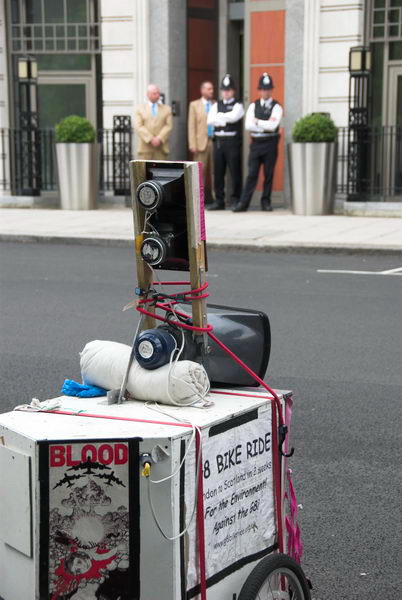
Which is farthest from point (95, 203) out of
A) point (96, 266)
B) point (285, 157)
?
point (96, 266)

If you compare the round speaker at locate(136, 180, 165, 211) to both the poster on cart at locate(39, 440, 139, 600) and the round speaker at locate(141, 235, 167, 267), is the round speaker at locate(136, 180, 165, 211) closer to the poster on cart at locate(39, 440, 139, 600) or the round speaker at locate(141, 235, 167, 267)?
the round speaker at locate(141, 235, 167, 267)

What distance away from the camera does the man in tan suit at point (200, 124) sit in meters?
19.1

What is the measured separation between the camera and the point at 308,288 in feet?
36.6

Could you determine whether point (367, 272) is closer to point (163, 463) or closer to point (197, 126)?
point (197, 126)

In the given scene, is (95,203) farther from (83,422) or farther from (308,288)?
(83,422)

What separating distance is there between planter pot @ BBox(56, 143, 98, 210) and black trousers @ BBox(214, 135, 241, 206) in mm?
2202

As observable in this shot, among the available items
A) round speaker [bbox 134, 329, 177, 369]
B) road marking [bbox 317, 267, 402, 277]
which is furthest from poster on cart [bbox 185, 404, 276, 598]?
road marking [bbox 317, 267, 402, 277]

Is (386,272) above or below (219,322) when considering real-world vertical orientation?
below

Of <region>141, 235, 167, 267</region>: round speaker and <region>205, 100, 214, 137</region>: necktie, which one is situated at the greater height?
<region>205, 100, 214, 137</region>: necktie

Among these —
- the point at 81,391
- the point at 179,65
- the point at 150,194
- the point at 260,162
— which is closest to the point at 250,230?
the point at 260,162

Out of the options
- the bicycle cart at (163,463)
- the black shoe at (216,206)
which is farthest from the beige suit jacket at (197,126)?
the bicycle cart at (163,463)

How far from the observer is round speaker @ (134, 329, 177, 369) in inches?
138

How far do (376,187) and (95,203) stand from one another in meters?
5.16

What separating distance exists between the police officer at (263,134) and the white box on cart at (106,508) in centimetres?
1521
